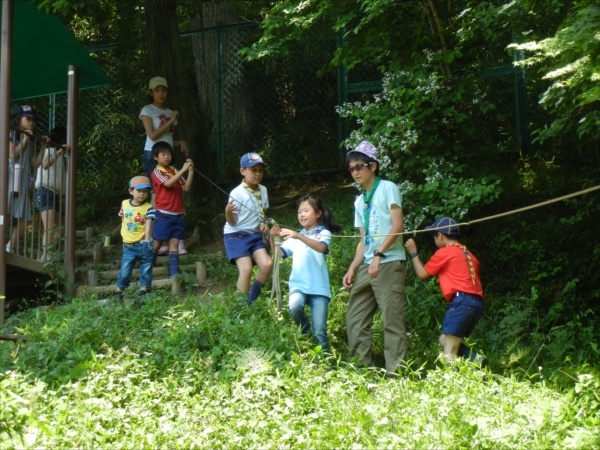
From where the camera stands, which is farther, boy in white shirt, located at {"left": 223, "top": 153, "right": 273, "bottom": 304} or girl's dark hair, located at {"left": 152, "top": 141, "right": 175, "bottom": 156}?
girl's dark hair, located at {"left": 152, "top": 141, "right": 175, "bottom": 156}

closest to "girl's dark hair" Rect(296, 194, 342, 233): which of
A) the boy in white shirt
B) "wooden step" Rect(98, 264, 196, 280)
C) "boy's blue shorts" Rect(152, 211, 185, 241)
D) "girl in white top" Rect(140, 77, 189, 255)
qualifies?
the boy in white shirt

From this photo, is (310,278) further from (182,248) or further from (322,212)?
(182,248)

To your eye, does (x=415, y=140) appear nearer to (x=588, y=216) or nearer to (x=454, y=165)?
(x=454, y=165)

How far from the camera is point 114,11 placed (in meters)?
11.4

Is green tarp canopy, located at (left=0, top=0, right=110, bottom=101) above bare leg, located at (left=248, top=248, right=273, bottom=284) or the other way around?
above

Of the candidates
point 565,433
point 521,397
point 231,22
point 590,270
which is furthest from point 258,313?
point 231,22

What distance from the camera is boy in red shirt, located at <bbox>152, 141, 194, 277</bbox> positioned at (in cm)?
874

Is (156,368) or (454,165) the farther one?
(454,165)

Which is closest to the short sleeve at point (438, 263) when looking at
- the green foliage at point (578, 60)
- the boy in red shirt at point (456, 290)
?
the boy in red shirt at point (456, 290)

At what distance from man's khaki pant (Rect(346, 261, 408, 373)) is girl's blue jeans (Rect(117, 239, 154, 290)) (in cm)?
250

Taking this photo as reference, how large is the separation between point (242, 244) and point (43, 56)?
372 cm

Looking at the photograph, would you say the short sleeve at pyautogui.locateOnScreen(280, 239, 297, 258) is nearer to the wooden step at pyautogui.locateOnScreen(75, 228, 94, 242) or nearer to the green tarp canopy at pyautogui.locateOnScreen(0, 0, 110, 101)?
the green tarp canopy at pyautogui.locateOnScreen(0, 0, 110, 101)

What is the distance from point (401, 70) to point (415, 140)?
877 millimetres

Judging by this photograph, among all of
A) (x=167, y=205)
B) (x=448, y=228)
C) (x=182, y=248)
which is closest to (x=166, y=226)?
(x=167, y=205)
